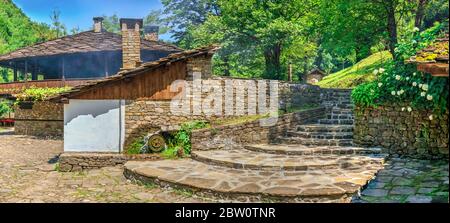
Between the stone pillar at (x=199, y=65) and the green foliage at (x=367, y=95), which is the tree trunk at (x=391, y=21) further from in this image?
the stone pillar at (x=199, y=65)

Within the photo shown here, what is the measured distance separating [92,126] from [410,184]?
865 cm

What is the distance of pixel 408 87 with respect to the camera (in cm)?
866

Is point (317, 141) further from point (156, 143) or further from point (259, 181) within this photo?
point (156, 143)

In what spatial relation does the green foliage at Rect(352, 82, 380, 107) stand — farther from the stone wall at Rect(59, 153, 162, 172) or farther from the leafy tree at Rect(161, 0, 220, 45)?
the leafy tree at Rect(161, 0, 220, 45)

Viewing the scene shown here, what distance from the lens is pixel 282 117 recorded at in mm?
11781

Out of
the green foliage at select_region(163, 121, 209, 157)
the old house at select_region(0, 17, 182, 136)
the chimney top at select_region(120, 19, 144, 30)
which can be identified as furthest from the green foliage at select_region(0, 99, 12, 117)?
the green foliage at select_region(163, 121, 209, 157)

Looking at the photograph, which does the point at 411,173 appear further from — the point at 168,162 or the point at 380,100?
the point at 168,162

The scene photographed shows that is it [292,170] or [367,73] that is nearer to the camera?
[292,170]

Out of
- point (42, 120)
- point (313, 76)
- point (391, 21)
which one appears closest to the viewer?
point (391, 21)

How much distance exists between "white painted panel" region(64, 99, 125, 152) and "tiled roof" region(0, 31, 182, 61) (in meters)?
9.39

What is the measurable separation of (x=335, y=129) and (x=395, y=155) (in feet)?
7.89

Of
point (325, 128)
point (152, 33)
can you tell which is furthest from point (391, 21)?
point (152, 33)
